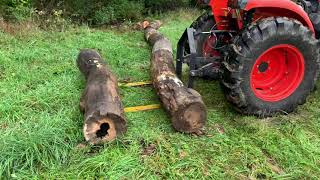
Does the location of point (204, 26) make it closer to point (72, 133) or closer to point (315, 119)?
point (315, 119)

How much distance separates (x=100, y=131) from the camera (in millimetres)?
4105

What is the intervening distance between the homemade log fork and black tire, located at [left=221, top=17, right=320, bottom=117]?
1.53 feet

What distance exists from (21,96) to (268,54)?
129 inches

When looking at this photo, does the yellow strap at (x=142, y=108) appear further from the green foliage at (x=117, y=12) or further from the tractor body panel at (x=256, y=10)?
the green foliage at (x=117, y=12)

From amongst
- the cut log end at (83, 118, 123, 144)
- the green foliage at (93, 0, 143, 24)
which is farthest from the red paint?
the green foliage at (93, 0, 143, 24)

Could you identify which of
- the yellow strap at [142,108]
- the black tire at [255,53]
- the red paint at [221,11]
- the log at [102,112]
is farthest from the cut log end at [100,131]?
the red paint at [221,11]

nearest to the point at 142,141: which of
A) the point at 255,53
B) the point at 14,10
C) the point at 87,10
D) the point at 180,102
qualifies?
the point at 180,102

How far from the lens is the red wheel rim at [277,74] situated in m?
4.93

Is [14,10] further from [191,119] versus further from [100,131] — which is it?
[191,119]

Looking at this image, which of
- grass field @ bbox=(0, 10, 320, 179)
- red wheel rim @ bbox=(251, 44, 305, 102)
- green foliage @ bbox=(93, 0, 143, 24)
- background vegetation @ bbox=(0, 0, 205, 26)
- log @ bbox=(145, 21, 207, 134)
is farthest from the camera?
green foliage @ bbox=(93, 0, 143, 24)

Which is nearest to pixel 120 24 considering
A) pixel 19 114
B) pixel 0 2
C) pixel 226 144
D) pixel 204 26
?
pixel 0 2

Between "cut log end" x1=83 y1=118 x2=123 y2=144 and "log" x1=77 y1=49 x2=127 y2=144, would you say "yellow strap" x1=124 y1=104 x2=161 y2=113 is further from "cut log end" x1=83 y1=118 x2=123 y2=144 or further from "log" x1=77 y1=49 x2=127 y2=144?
"cut log end" x1=83 y1=118 x2=123 y2=144

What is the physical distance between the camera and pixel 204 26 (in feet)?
19.4

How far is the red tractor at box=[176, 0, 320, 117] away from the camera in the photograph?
4.53 meters
